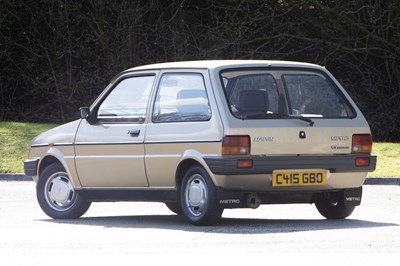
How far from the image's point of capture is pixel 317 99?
12.2 metres

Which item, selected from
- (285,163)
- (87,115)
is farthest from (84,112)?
(285,163)

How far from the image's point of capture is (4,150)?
23.4 metres

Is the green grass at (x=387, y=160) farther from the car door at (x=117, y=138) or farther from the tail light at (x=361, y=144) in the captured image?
the car door at (x=117, y=138)

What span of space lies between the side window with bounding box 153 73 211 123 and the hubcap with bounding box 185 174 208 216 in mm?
612

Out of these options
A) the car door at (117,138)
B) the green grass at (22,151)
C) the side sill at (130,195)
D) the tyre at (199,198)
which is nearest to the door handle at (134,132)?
the car door at (117,138)

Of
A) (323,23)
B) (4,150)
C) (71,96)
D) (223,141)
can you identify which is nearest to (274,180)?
(223,141)

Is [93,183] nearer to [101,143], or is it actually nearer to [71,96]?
[101,143]

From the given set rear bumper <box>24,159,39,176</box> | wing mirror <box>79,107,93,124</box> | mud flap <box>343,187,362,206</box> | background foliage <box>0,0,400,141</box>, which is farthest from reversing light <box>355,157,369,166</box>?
background foliage <box>0,0,400,141</box>

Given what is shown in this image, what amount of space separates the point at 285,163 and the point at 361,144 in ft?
3.19

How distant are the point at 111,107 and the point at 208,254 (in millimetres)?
3958

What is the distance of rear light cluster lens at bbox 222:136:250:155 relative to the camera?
447 inches

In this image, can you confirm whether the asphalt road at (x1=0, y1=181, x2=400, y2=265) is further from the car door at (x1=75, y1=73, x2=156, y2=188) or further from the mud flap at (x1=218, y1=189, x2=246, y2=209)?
the car door at (x1=75, y1=73, x2=156, y2=188)

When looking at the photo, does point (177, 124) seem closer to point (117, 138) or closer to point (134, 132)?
point (134, 132)

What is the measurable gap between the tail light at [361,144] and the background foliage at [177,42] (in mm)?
17008
